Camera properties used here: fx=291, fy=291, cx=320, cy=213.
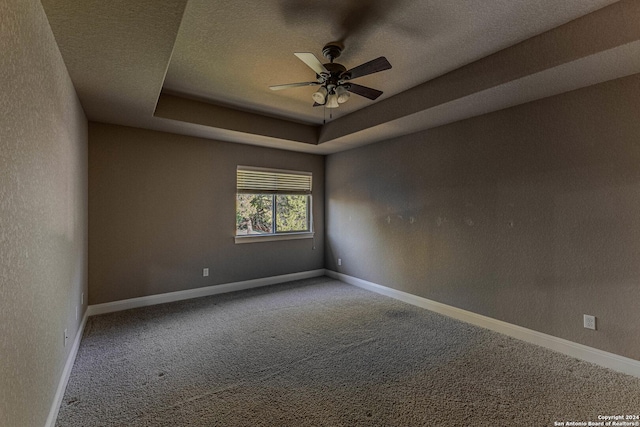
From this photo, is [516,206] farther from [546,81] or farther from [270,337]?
[270,337]

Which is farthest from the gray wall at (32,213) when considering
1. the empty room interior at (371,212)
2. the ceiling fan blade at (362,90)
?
the ceiling fan blade at (362,90)

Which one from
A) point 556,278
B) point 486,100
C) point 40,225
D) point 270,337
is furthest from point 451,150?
point 40,225

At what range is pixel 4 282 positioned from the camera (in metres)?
1.14

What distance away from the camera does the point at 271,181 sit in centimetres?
515

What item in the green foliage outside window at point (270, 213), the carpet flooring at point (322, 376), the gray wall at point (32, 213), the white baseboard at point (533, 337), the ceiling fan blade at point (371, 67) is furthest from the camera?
the green foliage outside window at point (270, 213)

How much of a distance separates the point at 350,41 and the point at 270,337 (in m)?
2.94

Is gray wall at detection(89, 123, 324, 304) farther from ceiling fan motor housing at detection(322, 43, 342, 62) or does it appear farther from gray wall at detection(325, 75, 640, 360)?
ceiling fan motor housing at detection(322, 43, 342, 62)

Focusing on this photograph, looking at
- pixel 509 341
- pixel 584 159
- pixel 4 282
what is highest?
pixel 584 159

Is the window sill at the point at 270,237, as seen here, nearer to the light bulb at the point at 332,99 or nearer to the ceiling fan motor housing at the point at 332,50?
the light bulb at the point at 332,99

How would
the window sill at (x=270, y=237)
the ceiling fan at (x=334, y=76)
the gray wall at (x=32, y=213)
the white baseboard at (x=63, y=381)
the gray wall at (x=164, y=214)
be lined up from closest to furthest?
the gray wall at (x=32, y=213)
the white baseboard at (x=63, y=381)
the ceiling fan at (x=334, y=76)
the gray wall at (x=164, y=214)
the window sill at (x=270, y=237)

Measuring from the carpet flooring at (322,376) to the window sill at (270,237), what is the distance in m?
1.45

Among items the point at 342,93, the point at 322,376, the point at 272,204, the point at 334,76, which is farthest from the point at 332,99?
the point at 272,204

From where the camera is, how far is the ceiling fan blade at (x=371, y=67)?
2.21 meters

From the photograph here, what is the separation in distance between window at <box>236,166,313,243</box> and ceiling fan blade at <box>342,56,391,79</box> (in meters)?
2.86
